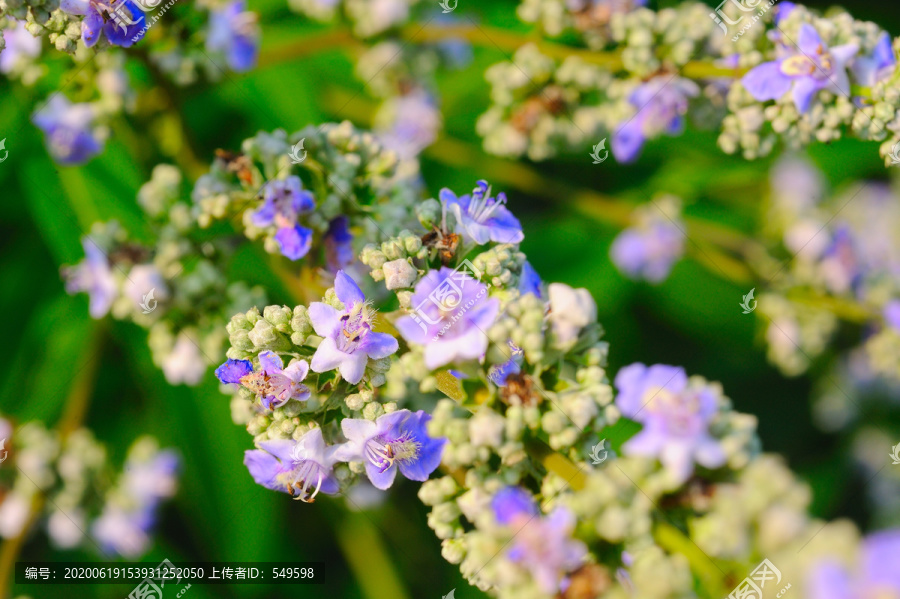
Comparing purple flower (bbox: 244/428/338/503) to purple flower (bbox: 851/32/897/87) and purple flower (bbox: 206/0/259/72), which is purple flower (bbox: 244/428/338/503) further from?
purple flower (bbox: 851/32/897/87)

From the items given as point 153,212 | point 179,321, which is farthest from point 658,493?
point 153,212

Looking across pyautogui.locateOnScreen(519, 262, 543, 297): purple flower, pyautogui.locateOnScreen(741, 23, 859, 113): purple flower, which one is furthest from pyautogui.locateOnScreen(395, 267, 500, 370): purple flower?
pyautogui.locateOnScreen(741, 23, 859, 113): purple flower

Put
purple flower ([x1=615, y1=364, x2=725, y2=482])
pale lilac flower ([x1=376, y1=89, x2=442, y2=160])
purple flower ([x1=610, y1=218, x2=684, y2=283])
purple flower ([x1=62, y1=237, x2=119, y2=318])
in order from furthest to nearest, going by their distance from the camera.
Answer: pale lilac flower ([x1=376, y1=89, x2=442, y2=160])
purple flower ([x1=610, y1=218, x2=684, y2=283])
purple flower ([x1=62, y1=237, x2=119, y2=318])
purple flower ([x1=615, y1=364, x2=725, y2=482])

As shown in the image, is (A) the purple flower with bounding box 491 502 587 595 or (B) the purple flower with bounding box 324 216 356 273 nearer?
(A) the purple flower with bounding box 491 502 587 595

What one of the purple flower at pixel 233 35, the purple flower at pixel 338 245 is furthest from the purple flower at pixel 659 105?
the purple flower at pixel 233 35

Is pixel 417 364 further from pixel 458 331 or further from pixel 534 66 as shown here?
pixel 534 66

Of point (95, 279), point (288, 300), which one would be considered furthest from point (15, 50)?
point (288, 300)
